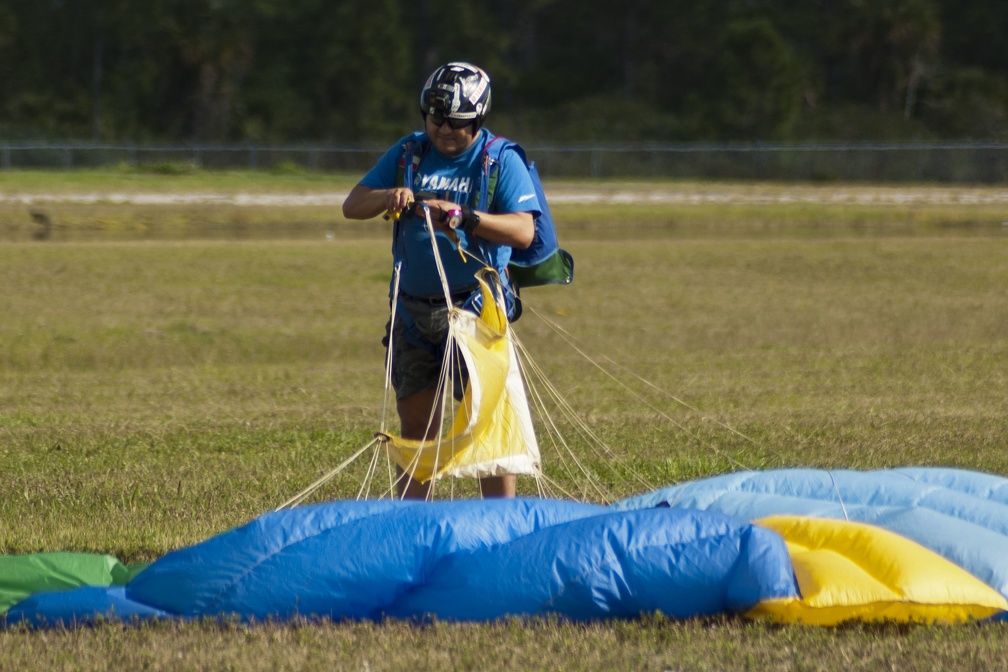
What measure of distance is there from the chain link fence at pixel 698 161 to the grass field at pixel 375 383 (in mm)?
15987

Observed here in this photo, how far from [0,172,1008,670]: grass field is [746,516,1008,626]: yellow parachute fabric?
0.07 m

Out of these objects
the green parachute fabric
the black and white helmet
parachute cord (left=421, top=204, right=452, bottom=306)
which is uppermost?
the black and white helmet

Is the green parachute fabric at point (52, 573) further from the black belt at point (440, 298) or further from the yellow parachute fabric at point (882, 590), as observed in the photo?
the yellow parachute fabric at point (882, 590)

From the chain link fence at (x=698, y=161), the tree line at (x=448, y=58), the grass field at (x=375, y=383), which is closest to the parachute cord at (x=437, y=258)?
the grass field at (x=375, y=383)

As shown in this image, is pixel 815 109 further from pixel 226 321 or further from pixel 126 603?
pixel 126 603

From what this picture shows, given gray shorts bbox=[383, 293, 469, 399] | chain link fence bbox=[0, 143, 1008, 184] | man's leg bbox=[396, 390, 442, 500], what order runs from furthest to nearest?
1. chain link fence bbox=[0, 143, 1008, 184]
2. man's leg bbox=[396, 390, 442, 500]
3. gray shorts bbox=[383, 293, 469, 399]

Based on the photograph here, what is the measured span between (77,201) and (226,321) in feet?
46.9

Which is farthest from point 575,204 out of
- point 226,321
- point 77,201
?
point 226,321

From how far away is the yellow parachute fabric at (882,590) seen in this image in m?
3.97

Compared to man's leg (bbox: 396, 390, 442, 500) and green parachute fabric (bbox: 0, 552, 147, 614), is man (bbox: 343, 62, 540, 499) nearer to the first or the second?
man's leg (bbox: 396, 390, 442, 500)

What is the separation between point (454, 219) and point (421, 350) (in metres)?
0.65

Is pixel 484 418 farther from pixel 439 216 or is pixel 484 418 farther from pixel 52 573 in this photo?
pixel 52 573

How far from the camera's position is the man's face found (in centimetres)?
477

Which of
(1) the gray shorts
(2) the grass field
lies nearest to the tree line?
(2) the grass field
